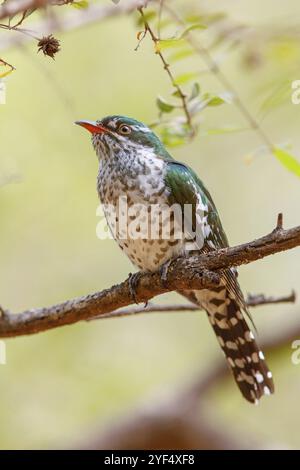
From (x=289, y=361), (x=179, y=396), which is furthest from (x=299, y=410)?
(x=179, y=396)

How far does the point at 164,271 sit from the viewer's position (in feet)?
13.1

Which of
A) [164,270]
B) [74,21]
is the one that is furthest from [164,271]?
[74,21]

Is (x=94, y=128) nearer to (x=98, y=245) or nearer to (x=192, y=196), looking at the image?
(x=192, y=196)

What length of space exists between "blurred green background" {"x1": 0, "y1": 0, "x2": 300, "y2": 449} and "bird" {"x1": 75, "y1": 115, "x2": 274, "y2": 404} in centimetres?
179

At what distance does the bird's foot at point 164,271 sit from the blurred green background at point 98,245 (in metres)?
2.73

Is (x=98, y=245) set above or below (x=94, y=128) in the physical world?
above

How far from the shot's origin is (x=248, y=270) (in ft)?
27.7

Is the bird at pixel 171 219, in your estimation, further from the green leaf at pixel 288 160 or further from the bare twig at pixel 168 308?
the green leaf at pixel 288 160

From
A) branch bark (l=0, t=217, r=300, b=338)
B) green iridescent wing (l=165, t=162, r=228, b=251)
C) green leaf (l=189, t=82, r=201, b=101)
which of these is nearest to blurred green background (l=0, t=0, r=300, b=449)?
green iridescent wing (l=165, t=162, r=228, b=251)

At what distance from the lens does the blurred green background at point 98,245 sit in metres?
7.25

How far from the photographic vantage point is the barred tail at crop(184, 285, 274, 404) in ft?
15.6

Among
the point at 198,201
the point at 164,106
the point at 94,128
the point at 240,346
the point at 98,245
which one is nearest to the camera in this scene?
the point at 164,106

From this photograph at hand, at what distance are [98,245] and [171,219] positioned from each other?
3.89 meters

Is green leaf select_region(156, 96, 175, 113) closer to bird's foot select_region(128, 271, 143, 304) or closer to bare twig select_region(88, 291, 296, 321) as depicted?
bird's foot select_region(128, 271, 143, 304)
